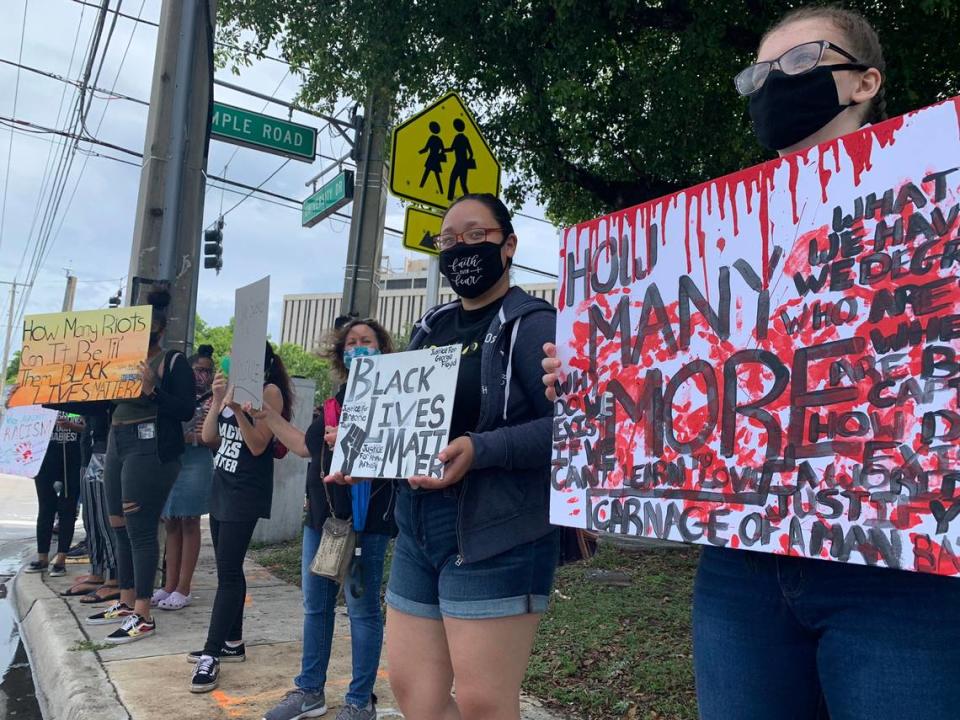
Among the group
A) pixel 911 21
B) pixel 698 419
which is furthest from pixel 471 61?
pixel 698 419

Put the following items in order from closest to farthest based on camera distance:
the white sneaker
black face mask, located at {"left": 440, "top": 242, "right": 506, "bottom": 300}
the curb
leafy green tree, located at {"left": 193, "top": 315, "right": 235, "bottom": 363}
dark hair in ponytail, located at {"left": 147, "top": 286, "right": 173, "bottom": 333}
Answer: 1. black face mask, located at {"left": 440, "top": 242, "right": 506, "bottom": 300}
2. the curb
3. dark hair in ponytail, located at {"left": 147, "top": 286, "right": 173, "bottom": 333}
4. the white sneaker
5. leafy green tree, located at {"left": 193, "top": 315, "right": 235, "bottom": 363}

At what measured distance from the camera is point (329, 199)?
32.6 ft

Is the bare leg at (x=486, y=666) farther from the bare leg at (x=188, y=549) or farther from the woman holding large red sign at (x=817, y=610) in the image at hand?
the bare leg at (x=188, y=549)

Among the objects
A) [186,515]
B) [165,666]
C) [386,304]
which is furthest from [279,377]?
[386,304]

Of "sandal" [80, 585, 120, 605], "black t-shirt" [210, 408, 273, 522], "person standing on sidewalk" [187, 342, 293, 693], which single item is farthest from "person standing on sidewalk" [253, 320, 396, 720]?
"sandal" [80, 585, 120, 605]

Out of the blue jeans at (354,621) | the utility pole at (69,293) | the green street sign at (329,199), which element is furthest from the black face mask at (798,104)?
the utility pole at (69,293)

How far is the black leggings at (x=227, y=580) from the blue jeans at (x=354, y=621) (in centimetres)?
51

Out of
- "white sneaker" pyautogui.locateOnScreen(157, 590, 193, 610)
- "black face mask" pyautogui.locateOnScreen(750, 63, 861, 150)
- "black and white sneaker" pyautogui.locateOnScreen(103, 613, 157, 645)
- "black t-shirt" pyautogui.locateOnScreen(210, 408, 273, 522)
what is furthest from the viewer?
"white sneaker" pyautogui.locateOnScreen(157, 590, 193, 610)

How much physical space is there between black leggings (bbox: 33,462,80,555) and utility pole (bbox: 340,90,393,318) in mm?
3041

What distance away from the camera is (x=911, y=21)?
5852mm

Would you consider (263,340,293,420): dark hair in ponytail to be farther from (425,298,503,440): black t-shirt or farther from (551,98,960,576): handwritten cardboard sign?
(551,98,960,576): handwritten cardboard sign

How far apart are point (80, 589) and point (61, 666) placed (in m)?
2.03

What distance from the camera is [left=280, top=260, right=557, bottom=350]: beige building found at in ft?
302

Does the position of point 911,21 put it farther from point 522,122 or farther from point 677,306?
point 677,306
